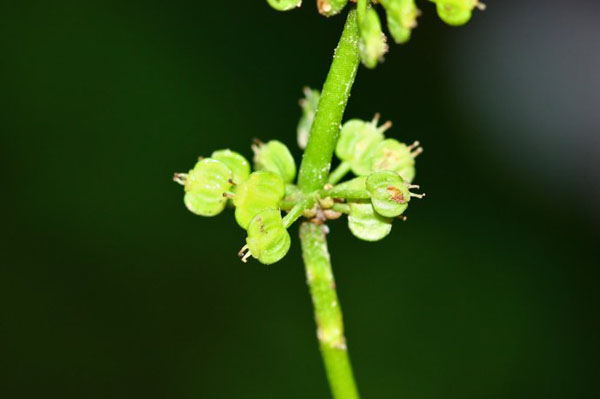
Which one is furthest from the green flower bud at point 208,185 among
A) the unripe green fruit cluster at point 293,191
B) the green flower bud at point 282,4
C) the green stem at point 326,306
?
the green flower bud at point 282,4

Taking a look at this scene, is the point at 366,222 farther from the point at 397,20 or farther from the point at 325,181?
the point at 397,20

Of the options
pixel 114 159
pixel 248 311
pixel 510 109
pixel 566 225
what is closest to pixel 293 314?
pixel 248 311

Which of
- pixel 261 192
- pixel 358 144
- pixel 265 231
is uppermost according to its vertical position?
pixel 358 144

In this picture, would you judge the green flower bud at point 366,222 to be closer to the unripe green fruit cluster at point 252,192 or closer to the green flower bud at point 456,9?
the unripe green fruit cluster at point 252,192

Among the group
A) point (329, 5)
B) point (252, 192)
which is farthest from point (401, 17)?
point (252, 192)

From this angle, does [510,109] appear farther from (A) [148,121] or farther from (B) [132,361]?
(B) [132,361]

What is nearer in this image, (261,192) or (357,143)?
(261,192)
